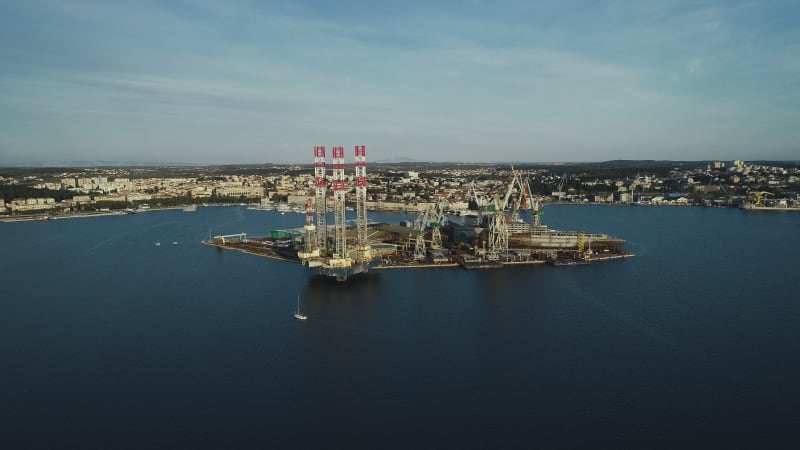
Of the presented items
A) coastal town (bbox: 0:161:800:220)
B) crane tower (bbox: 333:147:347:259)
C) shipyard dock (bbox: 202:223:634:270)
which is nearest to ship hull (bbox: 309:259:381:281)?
crane tower (bbox: 333:147:347:259)

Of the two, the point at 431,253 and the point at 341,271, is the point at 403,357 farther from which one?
the point at 431,253

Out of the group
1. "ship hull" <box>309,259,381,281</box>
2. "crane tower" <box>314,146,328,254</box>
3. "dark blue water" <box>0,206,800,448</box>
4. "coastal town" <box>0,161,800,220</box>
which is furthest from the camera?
"coastal town" <box>0,161,800,220</box>

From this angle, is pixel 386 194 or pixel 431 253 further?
pixel 386 194

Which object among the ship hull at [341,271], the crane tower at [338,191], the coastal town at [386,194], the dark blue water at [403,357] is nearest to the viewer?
the dark blue water at [403,357]

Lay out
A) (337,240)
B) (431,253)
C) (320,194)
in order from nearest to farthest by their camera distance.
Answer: (337,240) < (320,194) < (431,253)

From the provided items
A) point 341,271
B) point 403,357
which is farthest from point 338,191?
point 403,357

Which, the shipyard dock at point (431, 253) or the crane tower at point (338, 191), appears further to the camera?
the shipyard dock at point (431, 253)

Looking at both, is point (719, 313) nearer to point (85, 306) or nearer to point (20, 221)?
point (85, 306)

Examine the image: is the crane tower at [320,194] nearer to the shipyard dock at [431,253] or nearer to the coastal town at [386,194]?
the shipyard dock at [431,253]

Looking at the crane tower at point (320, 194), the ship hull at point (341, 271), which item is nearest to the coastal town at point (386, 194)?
the crane tower at point (320, 194)

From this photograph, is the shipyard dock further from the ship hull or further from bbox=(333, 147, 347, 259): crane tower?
bbox=(333, 147, 347, 259): crane tower
